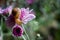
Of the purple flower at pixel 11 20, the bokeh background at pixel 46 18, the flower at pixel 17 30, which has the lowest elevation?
the bokeh background at pixel 46 18

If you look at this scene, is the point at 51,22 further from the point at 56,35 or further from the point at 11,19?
the point at 11,19

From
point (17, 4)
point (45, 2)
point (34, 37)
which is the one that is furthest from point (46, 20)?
point (34, 37)

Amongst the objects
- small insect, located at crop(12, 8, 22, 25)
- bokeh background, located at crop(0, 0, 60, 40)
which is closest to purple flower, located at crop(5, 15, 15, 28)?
small insect, located at crop(12, 8, 22, 25)

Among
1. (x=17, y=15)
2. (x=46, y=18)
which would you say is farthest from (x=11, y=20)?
(x=46, y=18)

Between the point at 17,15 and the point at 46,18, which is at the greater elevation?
the point at 17,15

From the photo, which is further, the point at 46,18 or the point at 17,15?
the point at 46,18

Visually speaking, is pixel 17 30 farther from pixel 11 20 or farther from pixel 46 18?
pixel 46 18

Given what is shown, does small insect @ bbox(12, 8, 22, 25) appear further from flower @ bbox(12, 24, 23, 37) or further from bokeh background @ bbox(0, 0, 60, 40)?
bokeh background @ bbox(0, 0, 60, 40)

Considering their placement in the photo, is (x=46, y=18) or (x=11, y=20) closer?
(x=11, y=20)

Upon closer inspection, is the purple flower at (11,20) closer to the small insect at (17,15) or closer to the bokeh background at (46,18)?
the small insect at (17,15)

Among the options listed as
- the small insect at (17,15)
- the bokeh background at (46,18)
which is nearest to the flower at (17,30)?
the small insect at (17,15)

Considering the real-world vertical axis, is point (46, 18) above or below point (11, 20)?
below

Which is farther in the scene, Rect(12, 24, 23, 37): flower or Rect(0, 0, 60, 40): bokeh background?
Rect(0, 0, 60, 40): bokeh background
